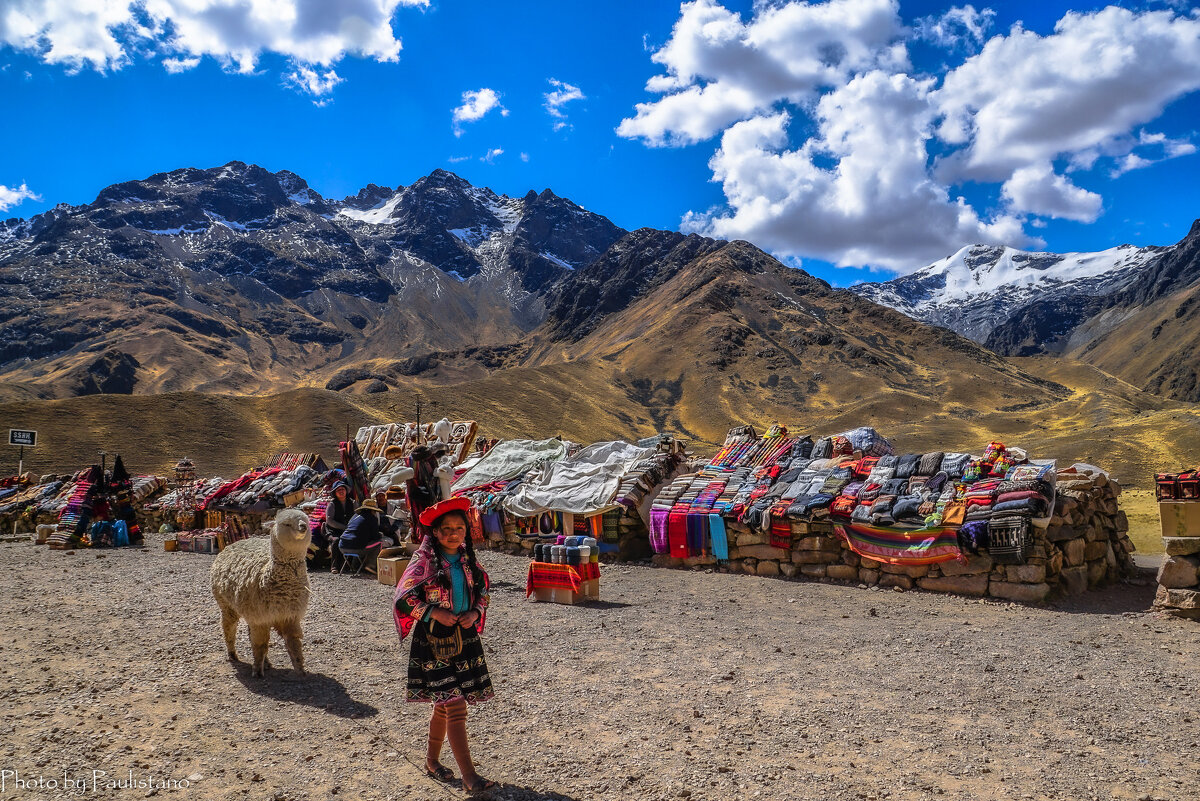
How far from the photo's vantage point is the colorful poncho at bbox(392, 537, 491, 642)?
3.94m

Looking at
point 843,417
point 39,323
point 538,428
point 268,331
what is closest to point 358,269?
point 268,331

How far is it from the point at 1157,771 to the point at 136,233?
19233 cm

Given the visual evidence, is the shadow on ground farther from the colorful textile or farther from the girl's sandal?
the colorful textile

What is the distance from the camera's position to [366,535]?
11727 mm

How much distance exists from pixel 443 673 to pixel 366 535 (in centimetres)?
835

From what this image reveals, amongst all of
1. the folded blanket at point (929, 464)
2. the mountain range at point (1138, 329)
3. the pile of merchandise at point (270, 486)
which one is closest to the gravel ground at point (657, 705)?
the folded blanket at point (929, 464)

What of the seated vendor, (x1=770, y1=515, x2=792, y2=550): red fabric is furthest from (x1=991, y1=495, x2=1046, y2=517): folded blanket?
the seated vendor

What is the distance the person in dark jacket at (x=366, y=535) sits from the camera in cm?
1162

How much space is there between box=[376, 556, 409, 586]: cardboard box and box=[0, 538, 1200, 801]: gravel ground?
5.48 ft

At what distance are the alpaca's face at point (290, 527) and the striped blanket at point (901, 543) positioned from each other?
7076 millimetres

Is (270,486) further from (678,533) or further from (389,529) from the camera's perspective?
(678,533)

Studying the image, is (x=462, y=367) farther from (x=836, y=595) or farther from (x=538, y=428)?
(x=836, y=595)

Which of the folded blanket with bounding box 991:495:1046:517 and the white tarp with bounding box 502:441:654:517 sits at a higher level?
the white tarp with bounding box 502:441:654:517

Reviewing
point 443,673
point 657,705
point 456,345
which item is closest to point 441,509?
point 443,673
